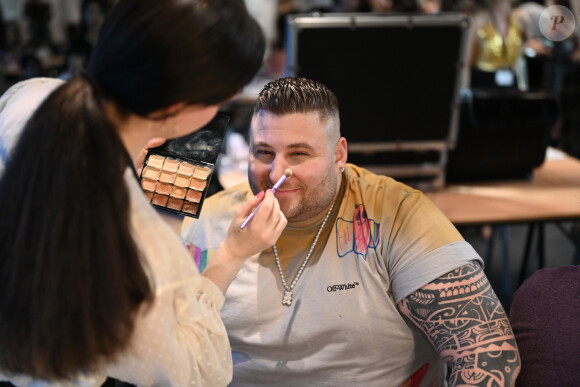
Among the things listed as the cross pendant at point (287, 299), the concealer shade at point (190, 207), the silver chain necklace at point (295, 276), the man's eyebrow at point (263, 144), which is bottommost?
the cross pendant at point (287, 299)

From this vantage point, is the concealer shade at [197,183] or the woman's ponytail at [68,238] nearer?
the woman's ponytail at [68,238]

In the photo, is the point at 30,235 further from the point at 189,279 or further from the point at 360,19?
the point at 360,19

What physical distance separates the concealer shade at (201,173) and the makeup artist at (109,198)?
19.8 inches

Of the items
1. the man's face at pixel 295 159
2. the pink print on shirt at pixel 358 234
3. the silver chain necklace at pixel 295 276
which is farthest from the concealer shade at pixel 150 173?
the pink print on shirt at pixel 358 234

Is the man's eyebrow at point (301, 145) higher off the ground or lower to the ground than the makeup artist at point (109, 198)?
lower

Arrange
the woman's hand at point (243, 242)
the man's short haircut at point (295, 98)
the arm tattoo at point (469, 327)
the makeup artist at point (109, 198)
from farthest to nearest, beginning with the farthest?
1. the man's short haircut at point (295, 98)
2. the arm tattoo at point (469, 327)
3. the woman's hand at point (243, 242)
4. the makeup artist at point (109, 198)

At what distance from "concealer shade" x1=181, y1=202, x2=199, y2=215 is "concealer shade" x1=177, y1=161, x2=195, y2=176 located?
7cm

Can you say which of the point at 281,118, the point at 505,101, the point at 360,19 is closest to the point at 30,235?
the point at 281,118

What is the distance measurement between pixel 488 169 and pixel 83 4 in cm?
384

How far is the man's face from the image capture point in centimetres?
151

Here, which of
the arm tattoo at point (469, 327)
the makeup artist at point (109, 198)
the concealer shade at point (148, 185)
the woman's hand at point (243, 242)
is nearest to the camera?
the makeup artist at point (109, 198)

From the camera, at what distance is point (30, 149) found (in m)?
0.82

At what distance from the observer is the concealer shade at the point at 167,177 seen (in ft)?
4.64

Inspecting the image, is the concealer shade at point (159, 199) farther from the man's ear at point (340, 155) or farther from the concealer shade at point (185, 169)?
the man's ear at point (340, 155)
